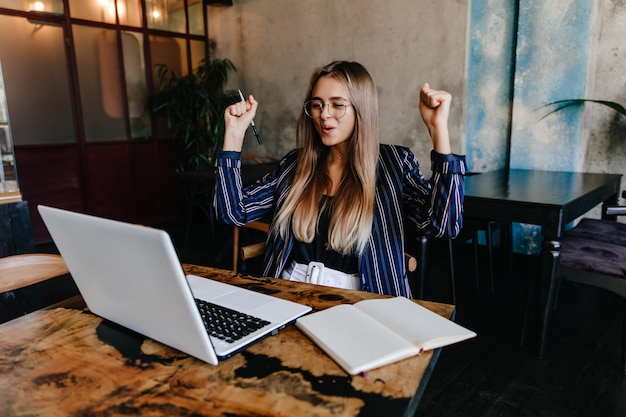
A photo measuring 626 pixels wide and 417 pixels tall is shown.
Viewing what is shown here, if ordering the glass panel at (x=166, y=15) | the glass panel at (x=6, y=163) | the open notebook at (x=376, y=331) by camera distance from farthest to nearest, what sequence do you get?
the glass panel at (x=166, y=15) < the glass panel at (x=6, y=163) < the open notebook at (x=376, y=331)

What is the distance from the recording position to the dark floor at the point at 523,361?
174 centimetres

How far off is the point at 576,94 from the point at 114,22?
15.0ft

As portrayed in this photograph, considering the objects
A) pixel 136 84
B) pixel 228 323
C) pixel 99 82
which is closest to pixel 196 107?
pixel 136 84

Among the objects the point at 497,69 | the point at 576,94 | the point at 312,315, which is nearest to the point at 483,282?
the point at 576,94

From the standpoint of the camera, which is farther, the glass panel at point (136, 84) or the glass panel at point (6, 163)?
the glass panel at point (136, 84)

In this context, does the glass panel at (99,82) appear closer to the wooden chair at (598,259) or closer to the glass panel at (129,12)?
the glass panel at (129,12)

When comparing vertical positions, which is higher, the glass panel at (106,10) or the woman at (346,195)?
the glass panel at (106,10)

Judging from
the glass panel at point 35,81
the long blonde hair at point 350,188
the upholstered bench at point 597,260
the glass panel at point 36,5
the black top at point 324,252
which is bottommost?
the upholstered bench at point 597,260

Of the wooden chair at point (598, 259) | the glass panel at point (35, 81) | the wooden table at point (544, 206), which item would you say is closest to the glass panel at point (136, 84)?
the glass panel at point (35, 81)

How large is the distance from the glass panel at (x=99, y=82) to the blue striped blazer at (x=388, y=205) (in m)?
3.95

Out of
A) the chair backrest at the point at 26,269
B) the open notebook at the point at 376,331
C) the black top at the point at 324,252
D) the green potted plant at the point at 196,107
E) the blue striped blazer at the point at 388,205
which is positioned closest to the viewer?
the open notebook at the point at 376,331

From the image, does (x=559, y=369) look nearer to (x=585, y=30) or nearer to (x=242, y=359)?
(x=242, y=359)

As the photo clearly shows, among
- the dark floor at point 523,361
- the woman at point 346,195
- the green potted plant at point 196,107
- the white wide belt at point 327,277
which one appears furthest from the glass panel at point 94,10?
the white wide belt at point 327,277

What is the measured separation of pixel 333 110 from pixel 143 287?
922mm
